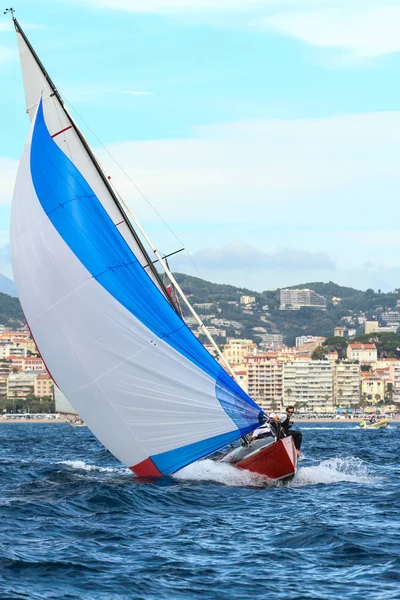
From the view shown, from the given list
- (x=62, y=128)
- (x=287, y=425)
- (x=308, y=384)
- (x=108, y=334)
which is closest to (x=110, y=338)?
(x=108, y=334)

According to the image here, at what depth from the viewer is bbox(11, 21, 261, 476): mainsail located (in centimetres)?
2169

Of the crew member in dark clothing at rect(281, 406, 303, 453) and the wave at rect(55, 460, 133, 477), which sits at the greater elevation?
the crew member in dark clothing at rect(281, 406, 303, 453)

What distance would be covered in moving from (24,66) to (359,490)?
11554 millimetres

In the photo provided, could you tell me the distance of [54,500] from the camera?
19969 millimetres

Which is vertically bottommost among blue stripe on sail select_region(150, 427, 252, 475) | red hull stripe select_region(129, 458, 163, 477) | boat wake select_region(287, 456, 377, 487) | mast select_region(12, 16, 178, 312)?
boat wake select_region(287, 456, 377, 487)

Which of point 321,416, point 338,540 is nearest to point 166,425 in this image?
point 338,540

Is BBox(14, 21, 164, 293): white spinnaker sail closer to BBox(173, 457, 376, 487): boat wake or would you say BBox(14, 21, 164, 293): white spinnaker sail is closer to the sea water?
BBox(173, 457, 376, 487): boat wake

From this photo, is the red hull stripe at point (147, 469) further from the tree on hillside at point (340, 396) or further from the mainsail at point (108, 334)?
the tree on hillside at point (340, 396)

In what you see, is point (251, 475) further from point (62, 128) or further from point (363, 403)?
point (363, 403)

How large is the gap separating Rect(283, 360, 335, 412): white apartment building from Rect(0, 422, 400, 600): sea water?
173197 mm

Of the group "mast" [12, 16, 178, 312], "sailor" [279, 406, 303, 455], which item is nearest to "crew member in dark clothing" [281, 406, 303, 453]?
"sailor" [279, 406, 303, 455]

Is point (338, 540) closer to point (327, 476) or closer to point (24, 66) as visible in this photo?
point (327, 476)

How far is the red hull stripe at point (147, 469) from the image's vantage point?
896 inches

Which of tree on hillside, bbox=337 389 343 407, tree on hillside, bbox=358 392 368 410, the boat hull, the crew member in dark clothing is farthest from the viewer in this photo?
tree on hillside, bbox=337 389 343 407
